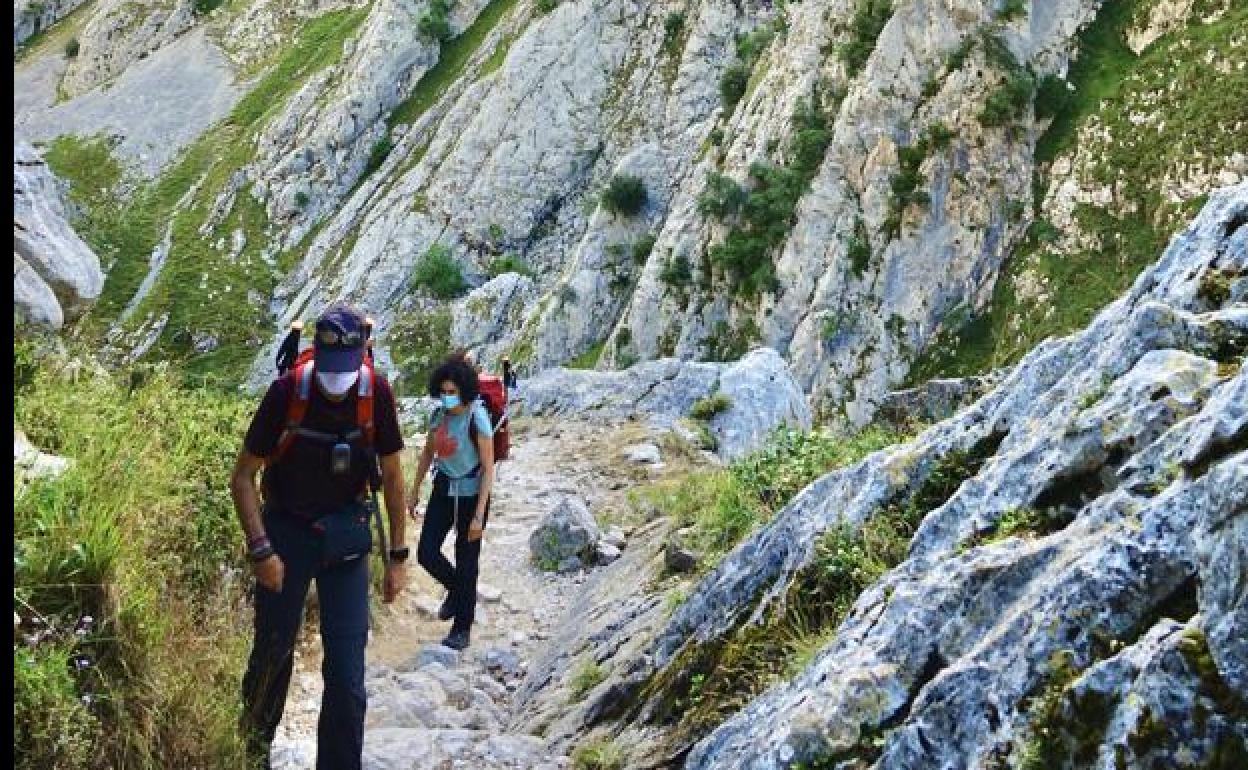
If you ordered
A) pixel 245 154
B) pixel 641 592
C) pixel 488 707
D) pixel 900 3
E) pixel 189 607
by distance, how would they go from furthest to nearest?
pixel 245 154, pixel 900 3, pixel 641 592, pixel 488 707, pixel 189 607

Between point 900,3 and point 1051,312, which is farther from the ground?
point 900,3

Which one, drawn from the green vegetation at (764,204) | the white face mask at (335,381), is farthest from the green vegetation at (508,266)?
the white face mask at (335,381)

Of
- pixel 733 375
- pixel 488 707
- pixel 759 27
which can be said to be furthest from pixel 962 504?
pixel 759 27

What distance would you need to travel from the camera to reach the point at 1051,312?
29.4 m

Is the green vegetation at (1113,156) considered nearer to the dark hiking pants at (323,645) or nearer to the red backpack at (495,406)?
the red backpack at (495,406)

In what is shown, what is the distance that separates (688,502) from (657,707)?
5147 mm

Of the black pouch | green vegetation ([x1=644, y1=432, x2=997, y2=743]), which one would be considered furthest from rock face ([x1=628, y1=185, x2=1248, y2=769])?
the black pouch

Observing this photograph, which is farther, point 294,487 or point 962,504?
point 294,487

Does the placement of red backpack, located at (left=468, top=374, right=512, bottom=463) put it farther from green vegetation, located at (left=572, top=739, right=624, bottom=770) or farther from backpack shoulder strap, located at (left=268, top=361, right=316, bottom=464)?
green vegetation, located at (left=572, top=739, right=624, bottom=770)

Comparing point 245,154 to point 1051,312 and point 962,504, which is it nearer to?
point 1051,312

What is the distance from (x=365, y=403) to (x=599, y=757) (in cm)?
223

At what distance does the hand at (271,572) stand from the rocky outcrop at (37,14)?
373 feet

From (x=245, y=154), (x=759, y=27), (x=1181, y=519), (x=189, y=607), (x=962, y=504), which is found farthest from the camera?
(x=245, y=154)

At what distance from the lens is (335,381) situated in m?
5.29
